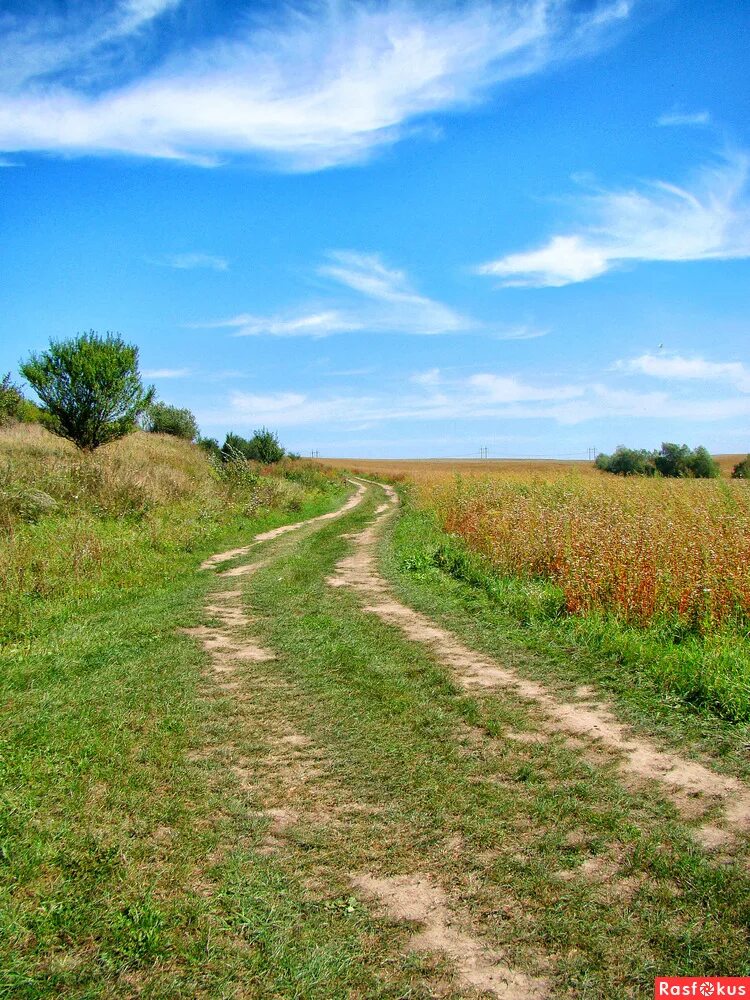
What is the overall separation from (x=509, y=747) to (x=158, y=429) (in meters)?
45.1

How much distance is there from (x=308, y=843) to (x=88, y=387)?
24.2 m

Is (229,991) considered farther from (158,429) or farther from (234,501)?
(158,429)

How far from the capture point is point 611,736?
182 inches

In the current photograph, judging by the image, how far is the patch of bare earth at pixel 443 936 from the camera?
7.84 ft

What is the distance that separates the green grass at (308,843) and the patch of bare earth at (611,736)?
18cm

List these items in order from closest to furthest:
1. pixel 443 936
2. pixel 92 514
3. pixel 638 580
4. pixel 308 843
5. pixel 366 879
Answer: pixel 443 936 → pixel 366 879 → pixel 308 843 → pixel 638 580 → pixel 92 514

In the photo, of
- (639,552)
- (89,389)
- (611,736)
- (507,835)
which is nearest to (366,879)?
(507,835)

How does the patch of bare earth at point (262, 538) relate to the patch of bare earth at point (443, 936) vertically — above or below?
above

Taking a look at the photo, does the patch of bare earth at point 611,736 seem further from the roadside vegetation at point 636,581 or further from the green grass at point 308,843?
the roadside vegetation at point 636,581

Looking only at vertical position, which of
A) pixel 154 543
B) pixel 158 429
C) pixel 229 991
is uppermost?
pixel 158 429

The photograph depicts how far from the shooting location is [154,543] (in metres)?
13.1

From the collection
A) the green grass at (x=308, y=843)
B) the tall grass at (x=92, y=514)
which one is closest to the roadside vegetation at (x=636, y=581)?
the green grass at (x=308, y=843)

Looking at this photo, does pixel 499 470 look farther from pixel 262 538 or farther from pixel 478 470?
pixel 262 538

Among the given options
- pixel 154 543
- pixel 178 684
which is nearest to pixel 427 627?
pixel 178 684
